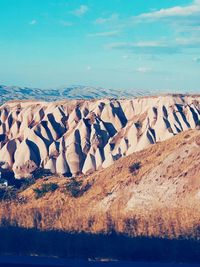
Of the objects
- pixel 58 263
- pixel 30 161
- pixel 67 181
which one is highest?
pixel 30 161

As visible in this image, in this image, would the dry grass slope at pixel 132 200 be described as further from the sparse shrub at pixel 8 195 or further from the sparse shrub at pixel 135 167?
the sparse shrub at pixel 8 195

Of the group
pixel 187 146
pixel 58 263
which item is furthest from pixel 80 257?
pixel 187 146

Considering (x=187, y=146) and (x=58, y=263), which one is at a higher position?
(x=187, y=146)

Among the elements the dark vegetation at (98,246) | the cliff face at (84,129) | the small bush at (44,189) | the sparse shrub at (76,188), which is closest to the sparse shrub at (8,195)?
the small bush at (44,189)

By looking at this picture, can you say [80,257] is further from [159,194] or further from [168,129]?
[168,129]

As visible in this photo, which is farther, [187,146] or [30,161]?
[30,161]
